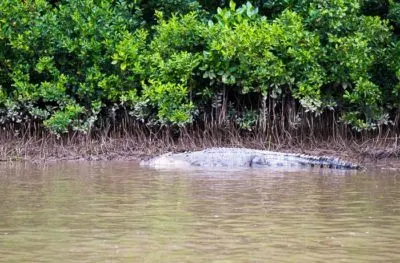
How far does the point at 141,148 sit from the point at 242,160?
263 centimetres

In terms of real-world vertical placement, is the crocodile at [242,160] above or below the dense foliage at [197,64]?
below

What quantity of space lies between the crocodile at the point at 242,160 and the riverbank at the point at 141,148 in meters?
1.29

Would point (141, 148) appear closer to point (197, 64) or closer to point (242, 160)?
point (197, 64)

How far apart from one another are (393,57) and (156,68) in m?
4.36

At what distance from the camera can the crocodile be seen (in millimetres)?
13148

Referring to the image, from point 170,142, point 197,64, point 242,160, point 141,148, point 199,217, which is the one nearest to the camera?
point 199,217

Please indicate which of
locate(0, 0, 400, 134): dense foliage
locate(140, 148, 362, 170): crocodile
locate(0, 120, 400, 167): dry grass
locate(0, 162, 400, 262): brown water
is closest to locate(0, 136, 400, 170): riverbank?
locate(0, 120, 400, 167): dry grass

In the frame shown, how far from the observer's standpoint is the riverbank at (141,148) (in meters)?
14.6

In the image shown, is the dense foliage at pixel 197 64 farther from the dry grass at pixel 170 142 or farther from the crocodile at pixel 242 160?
the crocodile at pixel 242 160

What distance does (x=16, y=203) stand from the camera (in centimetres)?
861

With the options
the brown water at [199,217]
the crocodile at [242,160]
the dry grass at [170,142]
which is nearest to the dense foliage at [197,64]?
the dry grass at [170,142]

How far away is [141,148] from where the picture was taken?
15.4 m

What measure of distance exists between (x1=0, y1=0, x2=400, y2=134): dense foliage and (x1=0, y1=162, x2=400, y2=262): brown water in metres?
3.35

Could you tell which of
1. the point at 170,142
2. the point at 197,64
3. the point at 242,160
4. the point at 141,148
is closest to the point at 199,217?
the point at 242,160
